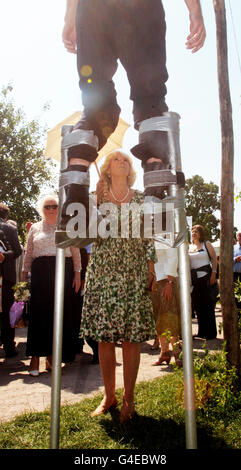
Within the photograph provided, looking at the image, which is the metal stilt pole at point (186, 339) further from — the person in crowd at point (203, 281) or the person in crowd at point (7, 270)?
the person in crowd at point (203, 281)

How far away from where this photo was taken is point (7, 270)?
5879 millimetres

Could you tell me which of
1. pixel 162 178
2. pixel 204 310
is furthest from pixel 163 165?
pixel 204 310

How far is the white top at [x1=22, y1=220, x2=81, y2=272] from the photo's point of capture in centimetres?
494

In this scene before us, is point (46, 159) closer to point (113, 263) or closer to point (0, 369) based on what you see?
point (0, 369)

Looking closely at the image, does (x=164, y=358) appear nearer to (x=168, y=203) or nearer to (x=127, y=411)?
(x=127, y=411)

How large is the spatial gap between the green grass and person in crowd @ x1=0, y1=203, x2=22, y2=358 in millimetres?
2600

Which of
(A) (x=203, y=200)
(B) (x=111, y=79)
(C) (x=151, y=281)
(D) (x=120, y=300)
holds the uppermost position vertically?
(A) (x=203, y=200)

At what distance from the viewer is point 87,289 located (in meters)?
3.31

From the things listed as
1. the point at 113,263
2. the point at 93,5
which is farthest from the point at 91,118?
the point at 113,263

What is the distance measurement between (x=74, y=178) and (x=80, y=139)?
216 mm

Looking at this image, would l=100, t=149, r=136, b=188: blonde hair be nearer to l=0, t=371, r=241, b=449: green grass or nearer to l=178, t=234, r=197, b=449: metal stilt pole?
l=178, t=234, r=197, b=449: metal stilt pole

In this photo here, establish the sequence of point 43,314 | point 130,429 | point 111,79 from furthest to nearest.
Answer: point 43,314
point 130,429
point 111,79

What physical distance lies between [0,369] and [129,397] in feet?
8.47
